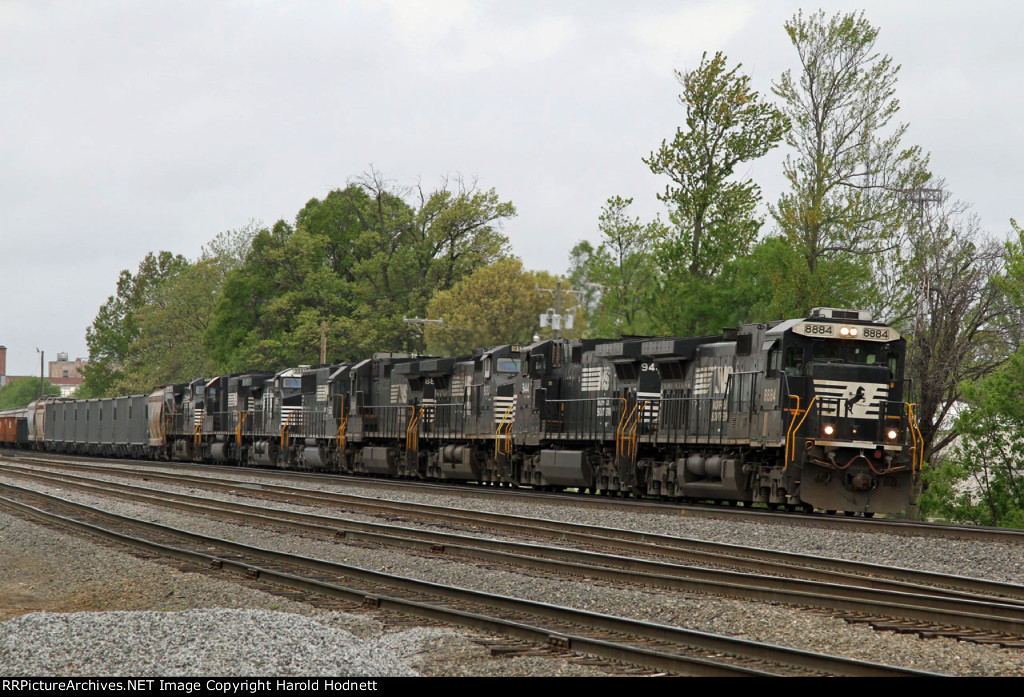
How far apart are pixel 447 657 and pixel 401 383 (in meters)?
25.5

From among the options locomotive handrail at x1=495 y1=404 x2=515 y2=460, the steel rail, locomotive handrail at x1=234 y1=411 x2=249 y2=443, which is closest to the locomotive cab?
the steel rail

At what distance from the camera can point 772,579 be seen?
34.7 feet

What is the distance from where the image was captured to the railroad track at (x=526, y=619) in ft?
23.6

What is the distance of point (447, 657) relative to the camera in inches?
304

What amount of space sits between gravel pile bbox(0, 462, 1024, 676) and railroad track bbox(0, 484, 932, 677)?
0.38m

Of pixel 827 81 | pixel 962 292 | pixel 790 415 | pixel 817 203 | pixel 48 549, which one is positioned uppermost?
pixel 827 81

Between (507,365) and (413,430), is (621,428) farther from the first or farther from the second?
(413,430)

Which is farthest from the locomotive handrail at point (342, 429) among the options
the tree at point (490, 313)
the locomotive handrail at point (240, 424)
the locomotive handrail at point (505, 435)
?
the tree at point (490, 313)

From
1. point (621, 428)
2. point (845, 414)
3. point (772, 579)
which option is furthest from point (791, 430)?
point (772, 579)

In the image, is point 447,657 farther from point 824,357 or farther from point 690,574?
point 824,357

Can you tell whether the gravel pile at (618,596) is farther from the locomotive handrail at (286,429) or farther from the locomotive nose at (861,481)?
the locomotive handrail at (286,429)

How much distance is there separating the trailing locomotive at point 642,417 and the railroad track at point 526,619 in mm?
8654

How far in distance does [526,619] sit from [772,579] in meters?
2.80
